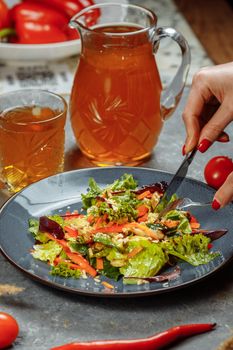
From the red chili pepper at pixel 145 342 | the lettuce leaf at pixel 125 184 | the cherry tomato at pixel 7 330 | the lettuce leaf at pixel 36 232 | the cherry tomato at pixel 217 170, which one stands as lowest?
the cherry tomato at pixel 217 170

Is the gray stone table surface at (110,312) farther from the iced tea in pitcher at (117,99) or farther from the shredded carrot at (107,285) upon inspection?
the iced tea in pitcher at (117,99)

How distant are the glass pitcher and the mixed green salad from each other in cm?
29

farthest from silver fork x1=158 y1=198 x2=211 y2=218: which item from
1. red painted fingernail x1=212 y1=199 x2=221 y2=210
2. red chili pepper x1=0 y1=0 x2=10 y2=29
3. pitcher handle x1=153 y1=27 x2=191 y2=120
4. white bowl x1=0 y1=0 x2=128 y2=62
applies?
red chili pepper x1=0 y1=0 x2=10 y2=29

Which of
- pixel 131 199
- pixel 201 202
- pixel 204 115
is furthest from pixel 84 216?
pixel 204 115

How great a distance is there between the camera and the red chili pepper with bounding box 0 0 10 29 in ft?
9.88

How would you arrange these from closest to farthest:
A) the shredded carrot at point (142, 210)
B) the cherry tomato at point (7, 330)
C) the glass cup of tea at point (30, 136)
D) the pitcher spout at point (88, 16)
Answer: the cherry tomato at point (7, 330), the shredded carrot at point (142, 210), the glass cup of tea at point (30, 136), the pitcher spout at point (88, 16)

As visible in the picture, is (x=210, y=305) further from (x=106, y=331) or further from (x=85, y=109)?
(x=85, y=109)

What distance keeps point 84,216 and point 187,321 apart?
1.32 feet

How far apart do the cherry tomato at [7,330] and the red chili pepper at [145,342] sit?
82 millimetres

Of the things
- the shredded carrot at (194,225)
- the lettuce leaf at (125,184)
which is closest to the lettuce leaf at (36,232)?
the lettuce leaf at (125,184)

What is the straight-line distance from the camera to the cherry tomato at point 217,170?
6.82 feet

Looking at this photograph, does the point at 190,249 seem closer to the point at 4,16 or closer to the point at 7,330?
the point at 7,330

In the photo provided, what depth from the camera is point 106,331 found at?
1533mm

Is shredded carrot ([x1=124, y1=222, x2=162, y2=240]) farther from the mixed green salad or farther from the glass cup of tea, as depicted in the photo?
the glass cup of tea
